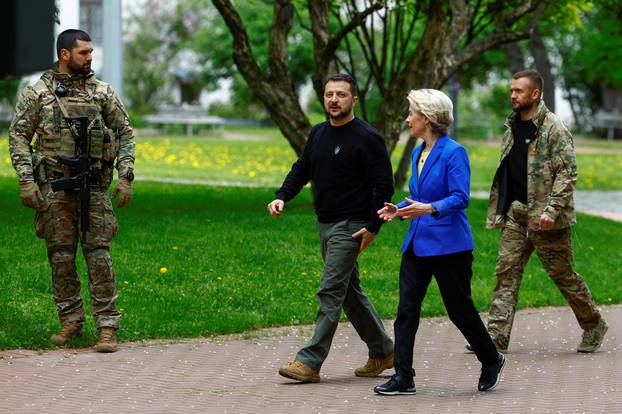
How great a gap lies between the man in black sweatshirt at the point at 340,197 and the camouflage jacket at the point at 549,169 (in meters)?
1.35

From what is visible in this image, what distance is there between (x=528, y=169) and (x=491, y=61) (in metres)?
39.3

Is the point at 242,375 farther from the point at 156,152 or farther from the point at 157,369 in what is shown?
the point at 156,152

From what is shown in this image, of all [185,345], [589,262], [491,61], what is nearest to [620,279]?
[589,262]

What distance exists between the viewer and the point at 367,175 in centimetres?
669

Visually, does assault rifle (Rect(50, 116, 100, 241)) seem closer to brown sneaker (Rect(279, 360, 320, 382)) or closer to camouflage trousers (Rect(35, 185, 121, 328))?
camouflage trousers (Rect(35, 185, 121, 328))

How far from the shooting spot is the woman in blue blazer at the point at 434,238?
6348 mm

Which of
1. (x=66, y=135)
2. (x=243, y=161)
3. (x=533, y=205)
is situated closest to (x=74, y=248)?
(x=66, y=135)

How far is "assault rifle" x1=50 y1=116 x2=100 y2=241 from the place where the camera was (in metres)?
7.44

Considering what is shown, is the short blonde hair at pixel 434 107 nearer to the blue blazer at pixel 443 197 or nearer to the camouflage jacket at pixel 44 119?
the blue blazer at pixel 443 197

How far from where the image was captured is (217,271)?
420 inches

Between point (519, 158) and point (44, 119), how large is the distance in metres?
2.88

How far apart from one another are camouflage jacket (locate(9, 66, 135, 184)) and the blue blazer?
79.4 inches

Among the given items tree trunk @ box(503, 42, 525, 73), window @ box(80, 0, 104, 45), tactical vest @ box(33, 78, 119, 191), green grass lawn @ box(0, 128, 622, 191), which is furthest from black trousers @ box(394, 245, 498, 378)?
window @ box(80, 0, 104, 45)

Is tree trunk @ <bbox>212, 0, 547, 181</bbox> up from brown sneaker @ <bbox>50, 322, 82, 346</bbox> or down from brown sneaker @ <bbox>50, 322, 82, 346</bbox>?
up
